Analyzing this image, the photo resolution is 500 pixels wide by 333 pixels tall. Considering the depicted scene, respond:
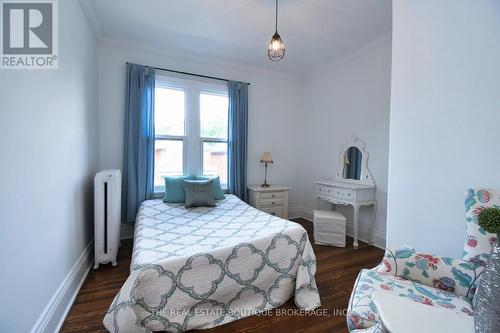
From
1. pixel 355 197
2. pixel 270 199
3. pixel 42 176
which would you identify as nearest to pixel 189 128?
pixel 270 199

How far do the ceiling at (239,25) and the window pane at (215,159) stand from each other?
1.41 m

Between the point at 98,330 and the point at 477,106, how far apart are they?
290cm

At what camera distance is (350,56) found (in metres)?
3.28

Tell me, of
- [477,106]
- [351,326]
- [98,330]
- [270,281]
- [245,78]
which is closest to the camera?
[351,326]

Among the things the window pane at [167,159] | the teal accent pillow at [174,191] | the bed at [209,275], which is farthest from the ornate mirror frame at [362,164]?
the window pane at [167,159]

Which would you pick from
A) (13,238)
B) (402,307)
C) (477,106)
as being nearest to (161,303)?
(13,238)

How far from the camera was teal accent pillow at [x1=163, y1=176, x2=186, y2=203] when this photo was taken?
293 cm

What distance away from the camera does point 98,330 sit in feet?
4.87

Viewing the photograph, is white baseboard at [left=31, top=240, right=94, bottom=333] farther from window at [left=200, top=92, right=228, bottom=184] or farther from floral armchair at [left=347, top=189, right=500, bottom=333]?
window at [left=200, top=92, right=228, bottom=184]

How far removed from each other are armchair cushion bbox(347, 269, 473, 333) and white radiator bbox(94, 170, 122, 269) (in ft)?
7.59

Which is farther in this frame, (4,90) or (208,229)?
(208,229)

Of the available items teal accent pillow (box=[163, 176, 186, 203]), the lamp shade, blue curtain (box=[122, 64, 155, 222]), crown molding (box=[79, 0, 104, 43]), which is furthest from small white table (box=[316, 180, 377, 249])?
crown molding (box=[79, 0, 104, 43])

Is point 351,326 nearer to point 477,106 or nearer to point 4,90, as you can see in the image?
point 477,106

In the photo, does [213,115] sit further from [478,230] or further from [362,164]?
[478,230]
